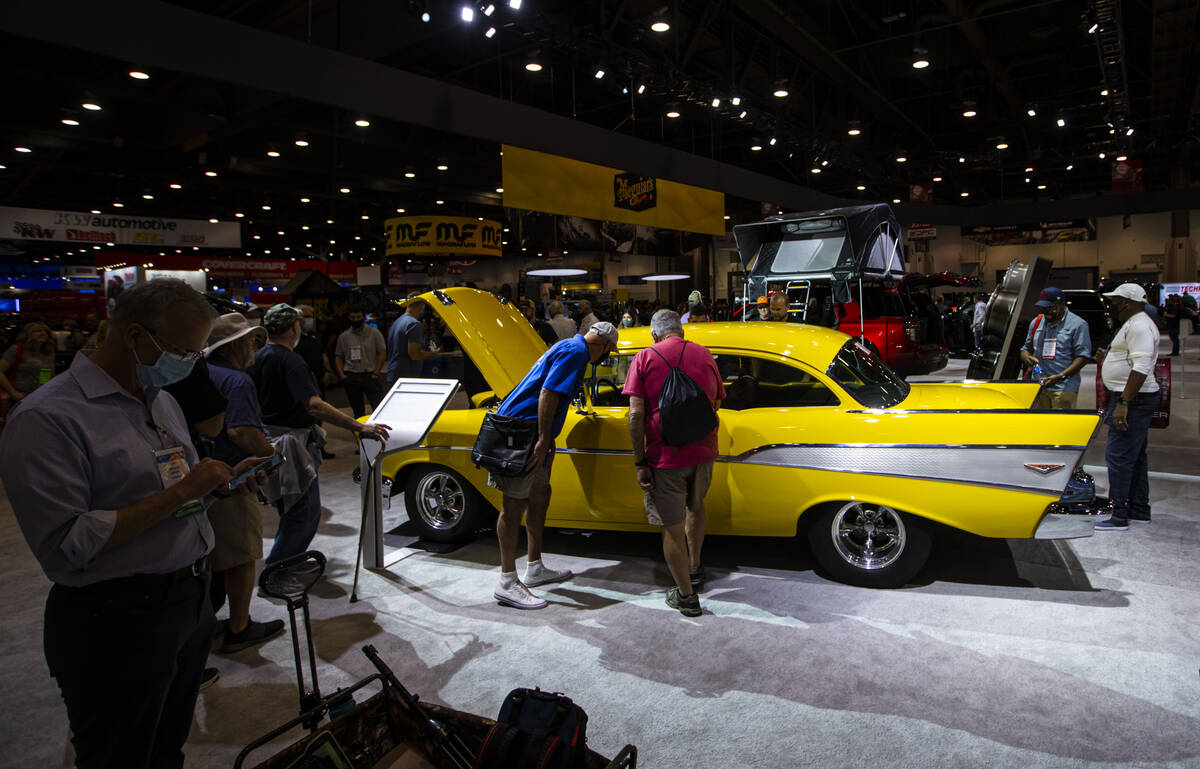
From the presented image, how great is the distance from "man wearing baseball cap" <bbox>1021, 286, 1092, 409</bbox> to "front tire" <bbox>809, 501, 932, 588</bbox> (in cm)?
301

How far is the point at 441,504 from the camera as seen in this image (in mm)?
5094

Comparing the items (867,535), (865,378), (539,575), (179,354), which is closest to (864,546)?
(867,535)

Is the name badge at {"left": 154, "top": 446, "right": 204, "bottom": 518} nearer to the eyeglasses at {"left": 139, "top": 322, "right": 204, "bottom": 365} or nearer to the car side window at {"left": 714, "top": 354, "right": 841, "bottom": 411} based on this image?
the eyeglasses at {"left": 139, "top": 322, "right": 204, "bottom": 365}

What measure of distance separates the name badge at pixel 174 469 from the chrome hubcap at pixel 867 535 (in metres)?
3.44

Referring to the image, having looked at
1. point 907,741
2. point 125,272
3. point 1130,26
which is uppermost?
point 1130,26

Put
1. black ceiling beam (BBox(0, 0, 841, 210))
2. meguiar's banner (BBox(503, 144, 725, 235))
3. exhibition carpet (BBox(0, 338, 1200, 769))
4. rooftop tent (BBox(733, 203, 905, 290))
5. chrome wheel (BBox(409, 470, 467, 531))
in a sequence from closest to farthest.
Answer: exhibition carpet (BBox(0, 338, 1200, 769)) → chrome wheel (BBox(409, 470, 467, 531)) → black ceiling beam (BBox(0, 0, 841, 210)) → meguiar's banner (BBox(503, 144, 725, 235)) → rooftop tent (BBox(733, 203, 905, 290))

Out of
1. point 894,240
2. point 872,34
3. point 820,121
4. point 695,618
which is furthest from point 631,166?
point 695,618

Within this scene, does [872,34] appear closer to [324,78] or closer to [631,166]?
[631,166]

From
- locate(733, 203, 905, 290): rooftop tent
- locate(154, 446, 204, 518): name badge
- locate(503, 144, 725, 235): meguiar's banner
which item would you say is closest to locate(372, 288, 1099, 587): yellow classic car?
locate(154, 446, 204, 518): name badge

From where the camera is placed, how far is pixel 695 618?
3.81m

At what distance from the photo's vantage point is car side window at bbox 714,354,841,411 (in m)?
4.27

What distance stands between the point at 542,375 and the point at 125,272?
43.8ft

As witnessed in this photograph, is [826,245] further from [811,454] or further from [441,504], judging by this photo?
[441,504]

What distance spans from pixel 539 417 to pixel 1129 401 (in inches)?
171
